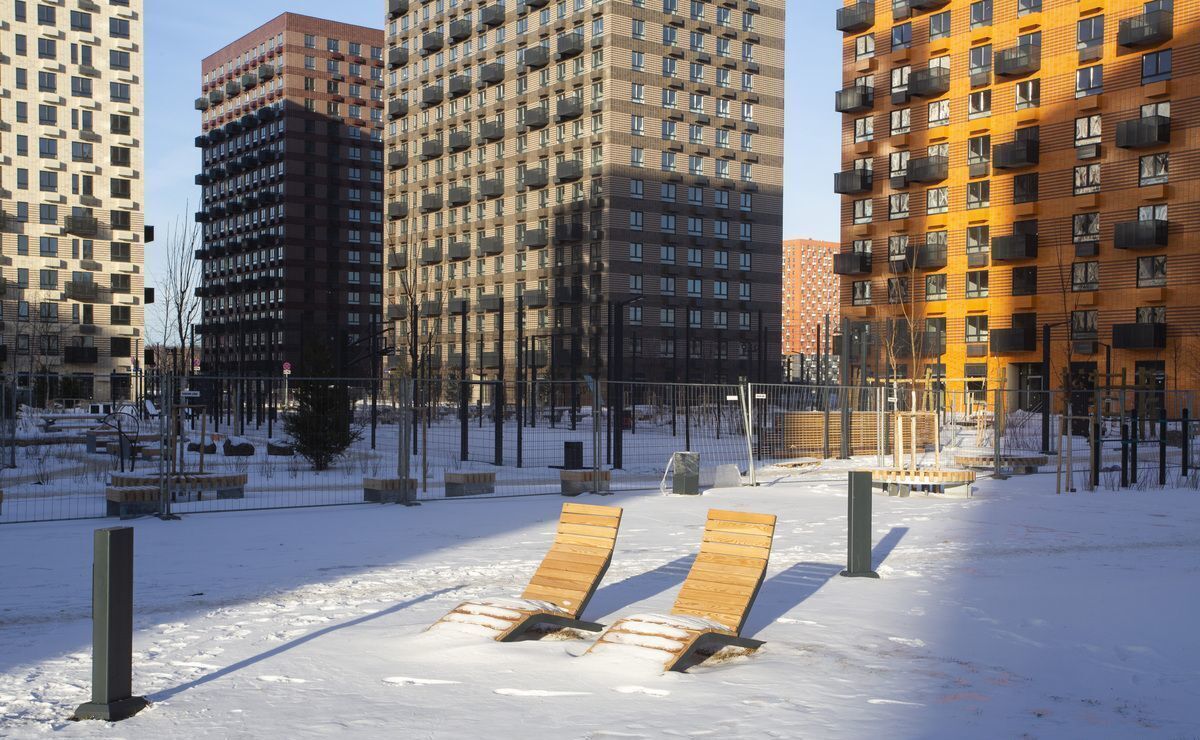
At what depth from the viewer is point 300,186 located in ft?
436

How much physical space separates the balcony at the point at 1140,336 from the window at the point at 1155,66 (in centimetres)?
1353

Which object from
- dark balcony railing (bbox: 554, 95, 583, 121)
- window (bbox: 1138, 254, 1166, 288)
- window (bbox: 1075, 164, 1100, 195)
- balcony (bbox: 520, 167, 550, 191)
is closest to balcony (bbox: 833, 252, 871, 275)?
window (bbox: 1075, 164, 1100, 195)

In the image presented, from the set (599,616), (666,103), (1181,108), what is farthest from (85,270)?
(599,616)

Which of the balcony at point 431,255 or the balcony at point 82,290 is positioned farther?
the balcony at point 431,255

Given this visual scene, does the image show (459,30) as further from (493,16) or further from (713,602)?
(713,602)

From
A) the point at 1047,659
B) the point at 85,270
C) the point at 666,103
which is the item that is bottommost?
the point at 1047,659

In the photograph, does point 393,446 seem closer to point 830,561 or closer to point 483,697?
point 830,561

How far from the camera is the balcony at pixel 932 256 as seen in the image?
71.1m

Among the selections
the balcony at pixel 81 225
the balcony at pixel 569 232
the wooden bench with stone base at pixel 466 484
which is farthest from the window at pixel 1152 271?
the balcony at pixel 81 225

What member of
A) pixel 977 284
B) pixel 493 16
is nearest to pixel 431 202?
pixel 493 16

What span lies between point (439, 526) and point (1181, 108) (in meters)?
57.5

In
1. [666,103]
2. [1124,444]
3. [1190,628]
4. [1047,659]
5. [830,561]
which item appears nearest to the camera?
[1047,659]

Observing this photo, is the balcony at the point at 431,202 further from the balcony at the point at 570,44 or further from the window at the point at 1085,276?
the window at the point at 1085,276

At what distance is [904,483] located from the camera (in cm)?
2122
